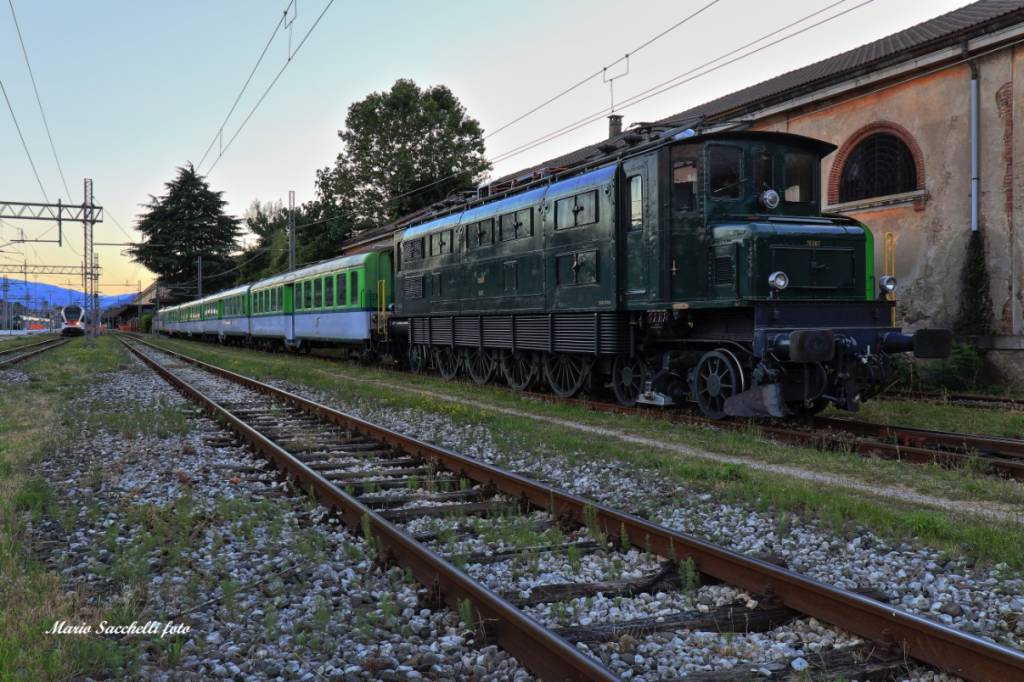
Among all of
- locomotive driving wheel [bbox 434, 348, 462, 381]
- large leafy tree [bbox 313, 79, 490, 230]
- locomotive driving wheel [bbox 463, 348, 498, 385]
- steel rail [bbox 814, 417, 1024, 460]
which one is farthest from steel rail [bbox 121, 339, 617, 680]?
large leafy tree [bbox 313, 79, 490, 230]

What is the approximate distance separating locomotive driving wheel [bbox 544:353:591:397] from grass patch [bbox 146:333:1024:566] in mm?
809

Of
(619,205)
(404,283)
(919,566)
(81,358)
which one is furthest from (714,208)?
(81,358)

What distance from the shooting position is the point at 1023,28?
13.7 m

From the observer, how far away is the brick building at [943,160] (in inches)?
564

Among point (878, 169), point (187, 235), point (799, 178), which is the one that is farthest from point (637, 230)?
point (187, 235)

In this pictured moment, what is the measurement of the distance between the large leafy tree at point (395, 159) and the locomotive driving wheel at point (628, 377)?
131 ft

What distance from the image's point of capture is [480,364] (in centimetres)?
1670

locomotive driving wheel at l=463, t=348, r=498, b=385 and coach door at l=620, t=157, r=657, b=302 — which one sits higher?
coach door at l=620, t=157, r=657, b=302

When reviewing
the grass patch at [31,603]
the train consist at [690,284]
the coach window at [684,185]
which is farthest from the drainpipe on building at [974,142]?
the grass patch at [31,603]

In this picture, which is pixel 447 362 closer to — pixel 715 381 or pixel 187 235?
pixel 715 381

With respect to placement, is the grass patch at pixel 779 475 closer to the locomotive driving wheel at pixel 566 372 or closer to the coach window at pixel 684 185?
the locomotive driving wheel at pixel 566 372

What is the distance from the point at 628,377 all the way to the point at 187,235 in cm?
7541

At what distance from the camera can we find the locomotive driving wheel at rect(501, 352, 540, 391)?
1470cm

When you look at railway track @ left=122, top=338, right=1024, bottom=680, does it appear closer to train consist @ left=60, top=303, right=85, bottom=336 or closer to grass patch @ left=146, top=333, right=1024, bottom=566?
grass patch @ left=146, top=333, right=1024, bottom=566
